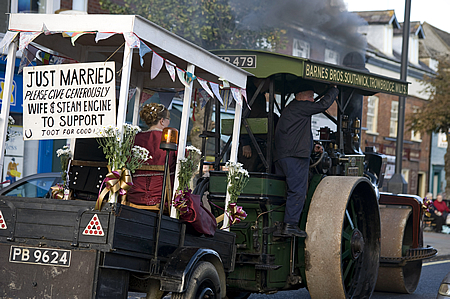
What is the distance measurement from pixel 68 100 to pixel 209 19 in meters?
10.8

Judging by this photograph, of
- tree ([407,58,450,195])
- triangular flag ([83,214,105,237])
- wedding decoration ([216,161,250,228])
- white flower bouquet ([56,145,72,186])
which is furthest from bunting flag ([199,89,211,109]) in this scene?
tree ([407,58,450,195])

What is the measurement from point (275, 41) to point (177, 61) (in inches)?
447

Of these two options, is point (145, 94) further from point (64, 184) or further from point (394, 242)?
point (394, 242)

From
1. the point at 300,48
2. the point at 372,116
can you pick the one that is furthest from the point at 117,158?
the point at 372,116

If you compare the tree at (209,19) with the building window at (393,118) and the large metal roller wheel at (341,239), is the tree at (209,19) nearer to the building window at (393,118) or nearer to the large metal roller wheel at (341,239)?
the large metal roller wheel at (341,239)

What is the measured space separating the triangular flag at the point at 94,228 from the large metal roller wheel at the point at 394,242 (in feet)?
16.3

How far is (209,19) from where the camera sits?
1498 cm

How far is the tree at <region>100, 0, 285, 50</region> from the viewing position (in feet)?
48.4

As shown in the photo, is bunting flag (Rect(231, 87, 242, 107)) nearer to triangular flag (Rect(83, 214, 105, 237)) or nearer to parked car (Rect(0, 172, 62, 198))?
triangular flag (Rect(83, 214, 105, 237))

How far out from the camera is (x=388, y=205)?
8461 mm

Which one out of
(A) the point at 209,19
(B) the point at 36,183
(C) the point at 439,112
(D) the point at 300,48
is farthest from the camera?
(C) the point at 439,112

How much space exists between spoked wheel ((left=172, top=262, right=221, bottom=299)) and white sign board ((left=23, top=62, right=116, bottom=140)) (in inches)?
49.3

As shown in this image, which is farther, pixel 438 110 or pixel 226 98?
pixel 438 110

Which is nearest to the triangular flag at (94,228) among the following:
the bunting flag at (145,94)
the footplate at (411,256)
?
the bunting flag at (145,94)
